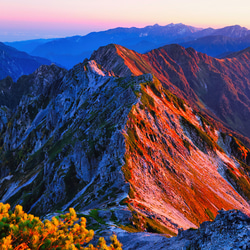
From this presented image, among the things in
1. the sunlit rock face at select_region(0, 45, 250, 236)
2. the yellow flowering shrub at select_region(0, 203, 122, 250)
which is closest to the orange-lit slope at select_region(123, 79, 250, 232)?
the sunlit rock face at select_region(0, 45, 250, 236)

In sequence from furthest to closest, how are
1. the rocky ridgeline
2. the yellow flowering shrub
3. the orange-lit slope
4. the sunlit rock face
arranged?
the orange-lit slope
the sunlit rock face
the rocky ridgeline
the yellow flowering shrub

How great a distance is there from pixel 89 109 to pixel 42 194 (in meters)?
55.3

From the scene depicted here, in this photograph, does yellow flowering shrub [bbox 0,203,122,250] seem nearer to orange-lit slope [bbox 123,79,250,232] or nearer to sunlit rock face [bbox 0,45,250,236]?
sunlit rock face [bbox 0,45,250,236]

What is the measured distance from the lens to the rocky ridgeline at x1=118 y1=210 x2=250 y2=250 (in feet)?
69.8

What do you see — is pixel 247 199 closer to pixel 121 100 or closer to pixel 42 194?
pixel 121 100

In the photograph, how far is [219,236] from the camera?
23.4 m

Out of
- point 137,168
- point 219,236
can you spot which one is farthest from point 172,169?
point 219,236

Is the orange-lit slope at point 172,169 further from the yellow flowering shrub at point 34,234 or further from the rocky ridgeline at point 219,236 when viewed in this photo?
the yellow flowering shrub at point 34,234

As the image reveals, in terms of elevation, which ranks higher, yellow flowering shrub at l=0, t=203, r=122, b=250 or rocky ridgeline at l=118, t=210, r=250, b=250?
yellow flowering shrub at l=0, t=203, r=122, b=250

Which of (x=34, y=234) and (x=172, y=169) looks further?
(x=172, y=169)

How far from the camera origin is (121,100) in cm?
10938

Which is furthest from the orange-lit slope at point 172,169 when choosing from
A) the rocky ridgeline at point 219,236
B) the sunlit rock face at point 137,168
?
the rocky ridgeline at point 219,236

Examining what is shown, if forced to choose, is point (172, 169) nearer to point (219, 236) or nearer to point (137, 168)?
point (137, 168)

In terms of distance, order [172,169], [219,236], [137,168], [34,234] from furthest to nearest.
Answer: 1. [172,169]
2. [137,168]
3. [219,236]
4. [34,234]
